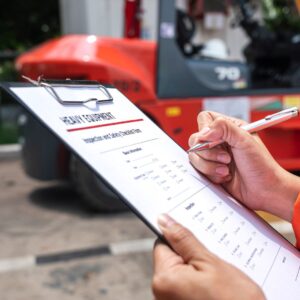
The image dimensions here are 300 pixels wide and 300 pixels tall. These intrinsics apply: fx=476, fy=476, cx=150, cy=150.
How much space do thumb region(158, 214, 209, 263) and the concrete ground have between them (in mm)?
1948

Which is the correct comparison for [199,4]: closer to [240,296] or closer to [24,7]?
[240,296]

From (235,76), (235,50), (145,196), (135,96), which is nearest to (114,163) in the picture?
(145,196)

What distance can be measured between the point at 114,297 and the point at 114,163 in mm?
1959

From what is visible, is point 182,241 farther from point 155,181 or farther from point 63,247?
point 63,247

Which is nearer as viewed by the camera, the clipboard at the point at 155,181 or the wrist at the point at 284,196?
the clipboard at the point at 155,181

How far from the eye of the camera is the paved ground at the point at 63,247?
8.77ft

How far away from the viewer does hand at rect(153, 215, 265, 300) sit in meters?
0.68

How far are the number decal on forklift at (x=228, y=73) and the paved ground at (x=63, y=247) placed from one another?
1.39 meters

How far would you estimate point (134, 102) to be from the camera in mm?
3199

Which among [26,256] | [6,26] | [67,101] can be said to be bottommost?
[26,256]

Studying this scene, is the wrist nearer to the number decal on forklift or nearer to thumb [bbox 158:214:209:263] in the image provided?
thumb [bbox 158:214:209:263]

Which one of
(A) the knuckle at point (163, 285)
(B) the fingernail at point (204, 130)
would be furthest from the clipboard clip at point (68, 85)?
(A) the knuckle at point (163, 285)

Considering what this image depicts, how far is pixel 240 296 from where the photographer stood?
69cm

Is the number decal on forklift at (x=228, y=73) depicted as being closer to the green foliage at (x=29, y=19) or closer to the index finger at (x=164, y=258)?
the index finger at (x=164, y=258)
